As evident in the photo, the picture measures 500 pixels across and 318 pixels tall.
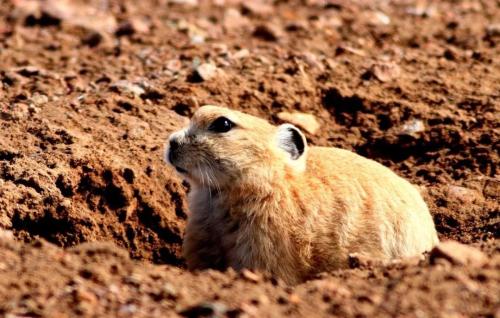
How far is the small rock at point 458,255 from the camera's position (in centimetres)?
570

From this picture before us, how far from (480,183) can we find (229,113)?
308cm

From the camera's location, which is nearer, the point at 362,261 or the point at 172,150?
the point at 362,261

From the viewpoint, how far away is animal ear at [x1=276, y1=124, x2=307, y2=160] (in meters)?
7.36

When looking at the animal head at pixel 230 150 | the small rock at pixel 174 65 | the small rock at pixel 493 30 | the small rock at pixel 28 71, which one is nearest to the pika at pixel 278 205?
the animal head at pixel 230 150

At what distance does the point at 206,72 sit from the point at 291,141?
2.98m

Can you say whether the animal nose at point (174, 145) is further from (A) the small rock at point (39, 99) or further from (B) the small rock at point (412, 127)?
(B) the small rock at point (412, 127)

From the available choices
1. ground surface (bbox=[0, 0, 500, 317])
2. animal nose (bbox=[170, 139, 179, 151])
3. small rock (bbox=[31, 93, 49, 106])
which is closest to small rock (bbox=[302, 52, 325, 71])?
ground surface (bbox=[0, 0, 500, 317])

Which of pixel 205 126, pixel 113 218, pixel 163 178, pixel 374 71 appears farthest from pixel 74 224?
pixel 374 71

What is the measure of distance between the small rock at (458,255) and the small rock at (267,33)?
21.6 feet

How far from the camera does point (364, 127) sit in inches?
391

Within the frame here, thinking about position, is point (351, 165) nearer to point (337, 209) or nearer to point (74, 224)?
point (337, 209)

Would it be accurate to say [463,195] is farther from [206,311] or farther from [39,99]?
[39,99]

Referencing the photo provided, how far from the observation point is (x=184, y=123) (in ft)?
30.7

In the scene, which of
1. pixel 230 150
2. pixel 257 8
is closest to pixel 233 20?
pixel 257 8
